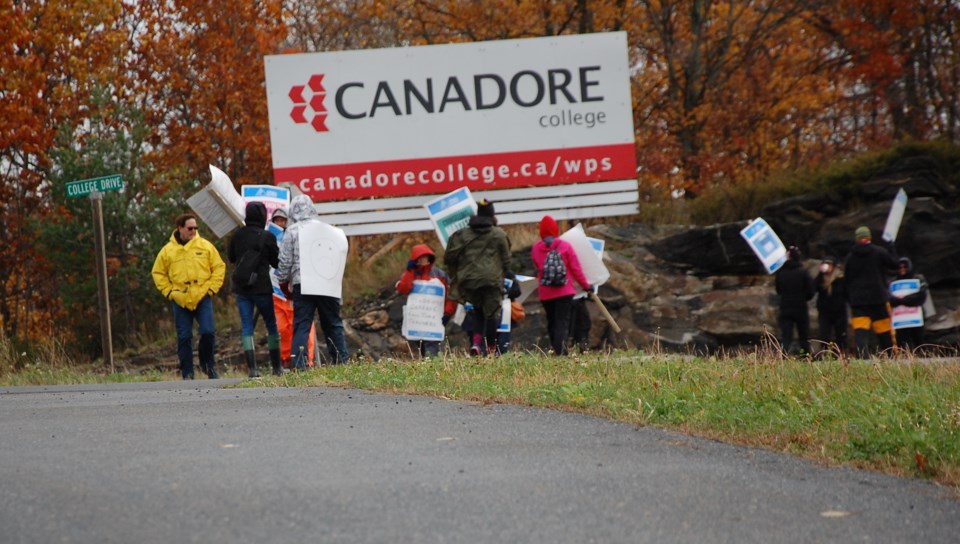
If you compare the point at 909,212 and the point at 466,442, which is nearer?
the point at 466,442

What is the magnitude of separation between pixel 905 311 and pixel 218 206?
29.7 ft

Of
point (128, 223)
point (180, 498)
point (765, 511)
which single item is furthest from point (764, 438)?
point (128, 223)

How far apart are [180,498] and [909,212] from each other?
1976cm

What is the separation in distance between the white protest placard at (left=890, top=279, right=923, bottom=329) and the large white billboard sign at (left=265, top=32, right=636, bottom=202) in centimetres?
630

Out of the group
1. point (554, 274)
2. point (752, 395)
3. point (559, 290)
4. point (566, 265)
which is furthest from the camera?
point (566, 265)

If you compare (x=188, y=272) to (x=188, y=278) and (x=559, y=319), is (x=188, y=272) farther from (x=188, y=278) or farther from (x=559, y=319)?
(x=559, y=319)

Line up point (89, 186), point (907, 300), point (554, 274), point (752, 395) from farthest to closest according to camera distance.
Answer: point (907, 300) < point (89, 186) < point (554, 274) < point (752, 395)

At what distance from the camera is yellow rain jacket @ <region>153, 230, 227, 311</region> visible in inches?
607

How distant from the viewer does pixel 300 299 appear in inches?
591

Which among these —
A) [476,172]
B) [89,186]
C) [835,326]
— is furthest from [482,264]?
[476,172]

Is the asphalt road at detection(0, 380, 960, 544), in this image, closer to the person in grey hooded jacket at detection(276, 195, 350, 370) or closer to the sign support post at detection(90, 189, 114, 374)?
the person in grey hooded jacket at detection(276, 195, 350, 370)

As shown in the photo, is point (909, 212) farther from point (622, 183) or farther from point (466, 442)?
point (466, 442)

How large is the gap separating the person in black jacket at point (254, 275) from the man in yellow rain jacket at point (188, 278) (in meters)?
0.63

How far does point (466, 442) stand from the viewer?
24.2 ft
